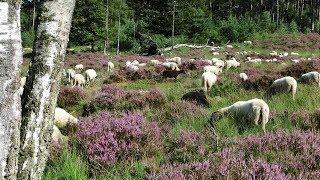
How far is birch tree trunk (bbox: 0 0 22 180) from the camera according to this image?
2543 mm

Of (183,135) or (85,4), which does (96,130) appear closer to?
(183,135)

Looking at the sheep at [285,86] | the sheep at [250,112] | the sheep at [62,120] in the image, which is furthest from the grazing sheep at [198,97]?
the sheep at [62,120]

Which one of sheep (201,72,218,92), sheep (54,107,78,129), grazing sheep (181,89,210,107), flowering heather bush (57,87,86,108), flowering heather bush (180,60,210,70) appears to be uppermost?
sheep (54,107,78,129)

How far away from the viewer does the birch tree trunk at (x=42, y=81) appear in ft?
11.3

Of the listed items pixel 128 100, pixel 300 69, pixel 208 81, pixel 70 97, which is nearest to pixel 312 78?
pixel 208 81

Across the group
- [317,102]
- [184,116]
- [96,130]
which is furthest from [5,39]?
[317,102]

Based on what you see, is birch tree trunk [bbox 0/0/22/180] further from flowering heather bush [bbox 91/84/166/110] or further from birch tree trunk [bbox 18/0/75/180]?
flowering heather bush [bbox 91/84/166/110]

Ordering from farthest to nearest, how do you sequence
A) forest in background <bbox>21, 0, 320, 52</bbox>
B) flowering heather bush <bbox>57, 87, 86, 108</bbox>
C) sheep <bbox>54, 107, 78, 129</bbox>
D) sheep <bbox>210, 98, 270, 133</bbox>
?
forest in background <bbox>21, 0, 320, 52</bbox> < flowering heather bush <bbox>57, 87, 86, 108</bbox> < sheep <bbox>54, 107, 78, 129</bbox> < sheep <bbox>210, 98, 270, 133</bbox>

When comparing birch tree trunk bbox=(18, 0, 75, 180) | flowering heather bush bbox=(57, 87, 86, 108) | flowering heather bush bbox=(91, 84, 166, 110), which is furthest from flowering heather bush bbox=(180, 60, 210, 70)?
birch tree trunk bbox=(18, 0, 75, 180)

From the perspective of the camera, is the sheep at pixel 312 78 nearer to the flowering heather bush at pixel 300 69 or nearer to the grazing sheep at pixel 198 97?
the flowering heather bush at pixel 300 69

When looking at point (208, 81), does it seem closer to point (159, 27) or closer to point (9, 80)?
point (9, 80)

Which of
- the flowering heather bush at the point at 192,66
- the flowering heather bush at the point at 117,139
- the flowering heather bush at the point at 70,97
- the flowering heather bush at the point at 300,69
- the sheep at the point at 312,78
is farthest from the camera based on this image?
the flowering heather bush at the point at 192,66

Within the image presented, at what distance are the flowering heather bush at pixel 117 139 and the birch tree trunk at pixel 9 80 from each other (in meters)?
2.26

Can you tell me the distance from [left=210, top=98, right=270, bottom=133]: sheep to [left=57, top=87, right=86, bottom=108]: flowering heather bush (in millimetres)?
6952
